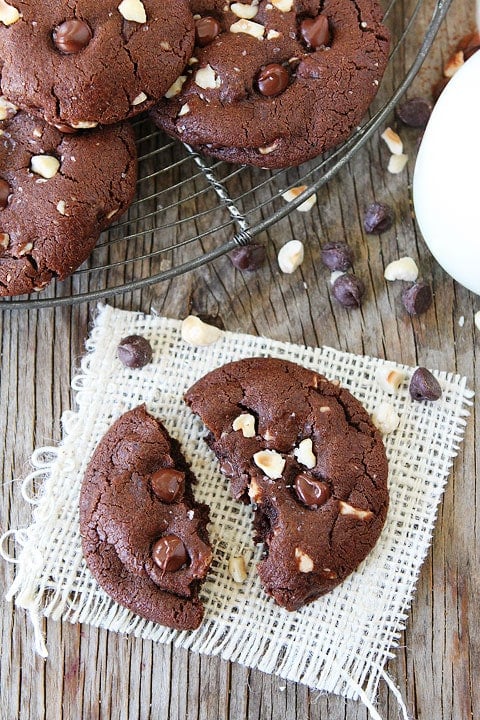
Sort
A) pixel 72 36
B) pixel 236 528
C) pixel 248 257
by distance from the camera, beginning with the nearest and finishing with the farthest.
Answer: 1. pixel 72 36
2. pixel 236 528
3. pixel 248 257

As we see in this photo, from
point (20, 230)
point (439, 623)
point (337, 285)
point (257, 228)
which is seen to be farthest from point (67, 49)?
point (439, 623)

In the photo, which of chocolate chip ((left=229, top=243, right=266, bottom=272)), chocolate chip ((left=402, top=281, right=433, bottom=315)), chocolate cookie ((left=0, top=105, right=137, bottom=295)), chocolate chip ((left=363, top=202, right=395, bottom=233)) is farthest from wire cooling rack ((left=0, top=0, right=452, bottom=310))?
chocolate chip ((left=402, top=281, right=433, bottom=315))

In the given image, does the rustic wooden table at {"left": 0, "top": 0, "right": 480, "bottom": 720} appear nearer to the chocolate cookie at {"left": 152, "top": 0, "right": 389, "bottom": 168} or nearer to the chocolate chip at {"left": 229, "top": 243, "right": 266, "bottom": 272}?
the chocolate chip at {"left": 229, "top": 243, "right": 266, "bottom": 272}

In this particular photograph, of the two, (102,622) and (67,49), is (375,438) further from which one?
(67,49)

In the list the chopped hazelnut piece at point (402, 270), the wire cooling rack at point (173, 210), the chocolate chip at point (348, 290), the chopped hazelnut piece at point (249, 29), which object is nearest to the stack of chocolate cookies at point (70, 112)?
the chopped hazelnut piece at point (249, 29)

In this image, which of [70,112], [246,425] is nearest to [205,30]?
[70,112]

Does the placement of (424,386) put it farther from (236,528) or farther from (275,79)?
(275,79)
